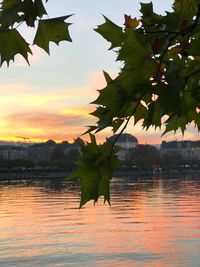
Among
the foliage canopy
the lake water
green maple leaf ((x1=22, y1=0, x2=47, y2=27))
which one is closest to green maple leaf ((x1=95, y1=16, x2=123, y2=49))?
the foliage canopy

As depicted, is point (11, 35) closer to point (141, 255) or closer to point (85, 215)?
point (141, 255)

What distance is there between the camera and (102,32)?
5.00 feet

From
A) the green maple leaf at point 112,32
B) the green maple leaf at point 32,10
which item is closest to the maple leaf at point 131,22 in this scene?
the green maple leaf at point 112,32

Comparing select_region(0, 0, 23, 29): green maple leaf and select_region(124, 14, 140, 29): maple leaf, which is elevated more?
select_region(124, 14, 140, 29): maple leaf

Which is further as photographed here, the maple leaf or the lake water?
the lake water

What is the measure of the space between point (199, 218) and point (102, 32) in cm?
4101

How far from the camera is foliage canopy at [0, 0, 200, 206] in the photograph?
138 cm

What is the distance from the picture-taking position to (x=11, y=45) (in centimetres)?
153

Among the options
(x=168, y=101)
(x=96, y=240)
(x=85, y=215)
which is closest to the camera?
(x=168, y=101)

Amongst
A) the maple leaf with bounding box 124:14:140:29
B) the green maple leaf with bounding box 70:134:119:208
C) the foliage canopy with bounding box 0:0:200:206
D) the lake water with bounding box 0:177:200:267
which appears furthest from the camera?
A: the lake water with bounding box 0:177:200:267

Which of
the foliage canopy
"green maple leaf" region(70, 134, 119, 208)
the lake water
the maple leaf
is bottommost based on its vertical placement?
the lake water

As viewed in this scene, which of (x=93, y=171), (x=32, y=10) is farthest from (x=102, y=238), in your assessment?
(x=32, y=10)

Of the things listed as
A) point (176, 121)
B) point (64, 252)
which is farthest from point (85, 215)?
point (176, 121)

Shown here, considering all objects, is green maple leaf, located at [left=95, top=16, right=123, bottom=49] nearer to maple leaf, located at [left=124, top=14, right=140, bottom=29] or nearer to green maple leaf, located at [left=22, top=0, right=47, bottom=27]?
green maple leaf, located at [left=22, top=0, right=47, bottom=27]
